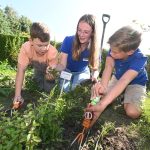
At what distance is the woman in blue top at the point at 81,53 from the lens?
16.8 feet

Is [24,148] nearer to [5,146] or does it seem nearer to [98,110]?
[5,146]

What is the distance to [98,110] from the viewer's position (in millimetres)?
3822

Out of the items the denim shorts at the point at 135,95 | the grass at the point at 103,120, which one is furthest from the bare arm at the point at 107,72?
the denim shorts at the point at 135,95

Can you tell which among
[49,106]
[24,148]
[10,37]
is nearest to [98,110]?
[49,106]

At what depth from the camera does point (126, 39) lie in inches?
162

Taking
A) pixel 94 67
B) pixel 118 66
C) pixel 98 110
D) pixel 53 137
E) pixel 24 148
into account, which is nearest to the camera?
pixel 24 148

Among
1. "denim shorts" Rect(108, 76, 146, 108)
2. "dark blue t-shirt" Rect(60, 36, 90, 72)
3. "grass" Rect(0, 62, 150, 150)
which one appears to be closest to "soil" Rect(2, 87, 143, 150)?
"grass" Rect(0, 62, 150, 150)

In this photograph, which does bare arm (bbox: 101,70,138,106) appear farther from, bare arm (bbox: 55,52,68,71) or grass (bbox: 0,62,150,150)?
bare arm (bbox: 55,52,68,71)

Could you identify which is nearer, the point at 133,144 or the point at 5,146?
the point at 5,146

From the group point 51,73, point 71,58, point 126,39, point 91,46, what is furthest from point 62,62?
point 126,39

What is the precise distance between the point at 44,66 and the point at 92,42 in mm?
861

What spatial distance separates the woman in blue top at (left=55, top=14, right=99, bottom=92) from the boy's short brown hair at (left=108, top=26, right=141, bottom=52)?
37.2 inches

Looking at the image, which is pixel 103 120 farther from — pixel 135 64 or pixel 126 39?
pixel 126 39

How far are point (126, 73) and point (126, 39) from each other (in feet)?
1.26
